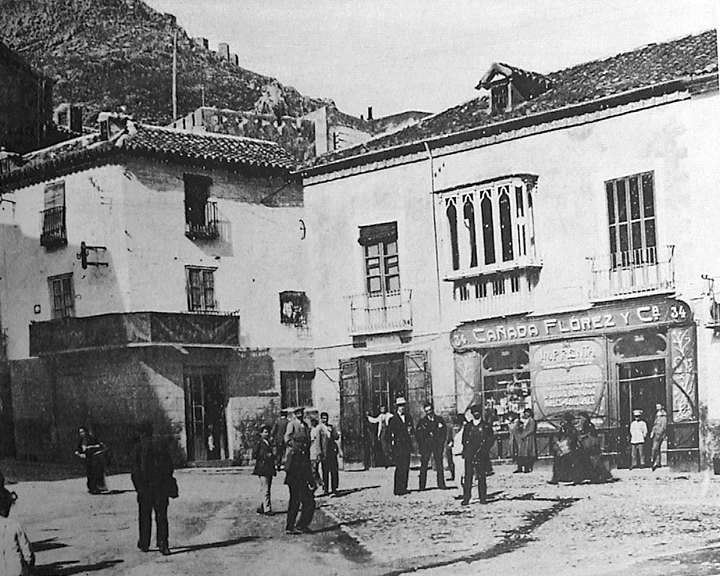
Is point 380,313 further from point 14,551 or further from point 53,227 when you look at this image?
point 14,551

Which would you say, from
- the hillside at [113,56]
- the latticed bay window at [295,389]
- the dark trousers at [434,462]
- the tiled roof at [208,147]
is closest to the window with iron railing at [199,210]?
the tiled roof at [208,147]

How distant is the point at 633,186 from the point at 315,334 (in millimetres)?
1825

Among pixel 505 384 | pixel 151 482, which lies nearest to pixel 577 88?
pixel 505 384

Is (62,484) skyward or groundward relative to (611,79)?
groundward

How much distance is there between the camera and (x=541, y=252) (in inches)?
228

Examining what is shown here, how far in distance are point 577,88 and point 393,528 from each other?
97.9 inches

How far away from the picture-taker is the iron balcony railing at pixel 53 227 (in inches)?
217

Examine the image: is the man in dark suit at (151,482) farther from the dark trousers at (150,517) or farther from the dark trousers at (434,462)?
the dark trousers at (434,462)

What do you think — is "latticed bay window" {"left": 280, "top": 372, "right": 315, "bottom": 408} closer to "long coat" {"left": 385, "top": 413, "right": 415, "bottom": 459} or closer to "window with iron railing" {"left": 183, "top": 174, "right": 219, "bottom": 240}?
"long coat" {"left": 385, "top": 413, "right": 415, "bottom": 459}

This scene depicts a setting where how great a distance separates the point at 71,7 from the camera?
559 cm

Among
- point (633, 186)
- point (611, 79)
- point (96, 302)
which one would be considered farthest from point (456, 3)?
point (96, 302)

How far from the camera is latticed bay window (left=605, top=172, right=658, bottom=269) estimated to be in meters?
5.72

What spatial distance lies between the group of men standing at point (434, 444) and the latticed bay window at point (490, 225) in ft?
2.54

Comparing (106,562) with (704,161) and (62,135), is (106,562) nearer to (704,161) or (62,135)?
(62,135)
